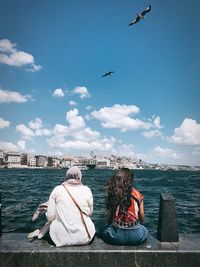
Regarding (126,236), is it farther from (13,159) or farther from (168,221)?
(13,159)

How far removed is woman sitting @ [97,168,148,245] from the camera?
3668 millimetres

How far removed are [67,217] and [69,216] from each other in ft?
0.09

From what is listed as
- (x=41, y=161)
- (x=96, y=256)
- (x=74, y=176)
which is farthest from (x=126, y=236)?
(x=41, y=161)

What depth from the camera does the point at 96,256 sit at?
345cm

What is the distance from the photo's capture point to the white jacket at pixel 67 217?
3582mm

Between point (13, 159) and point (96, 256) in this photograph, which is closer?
point (96, 256)

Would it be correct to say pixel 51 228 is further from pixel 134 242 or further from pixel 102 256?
pixel 134 242

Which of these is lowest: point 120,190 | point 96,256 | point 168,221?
point 96,256

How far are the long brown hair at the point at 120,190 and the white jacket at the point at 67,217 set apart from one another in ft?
0.96

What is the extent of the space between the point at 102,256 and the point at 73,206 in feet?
2.20

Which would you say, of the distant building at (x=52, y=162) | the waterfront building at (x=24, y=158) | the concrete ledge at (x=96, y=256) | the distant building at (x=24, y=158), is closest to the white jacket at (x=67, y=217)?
the concrete ledge at (x=96, y=256)

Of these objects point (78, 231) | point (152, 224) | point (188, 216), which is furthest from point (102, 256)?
point (188, 216)

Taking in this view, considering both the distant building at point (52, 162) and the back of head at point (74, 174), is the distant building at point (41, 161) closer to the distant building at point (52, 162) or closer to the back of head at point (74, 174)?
the distant building at point (52, 162)

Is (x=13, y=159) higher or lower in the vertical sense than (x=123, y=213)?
higher
